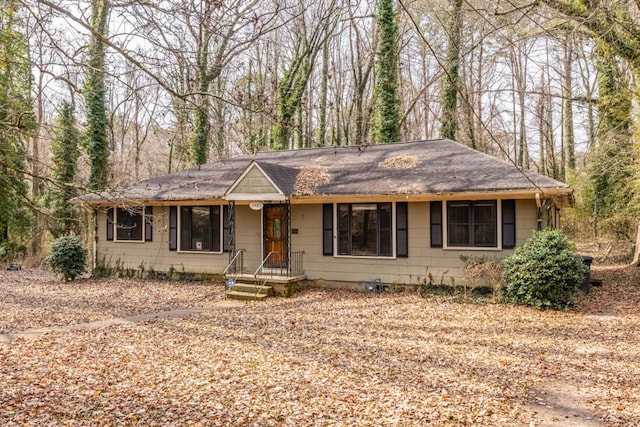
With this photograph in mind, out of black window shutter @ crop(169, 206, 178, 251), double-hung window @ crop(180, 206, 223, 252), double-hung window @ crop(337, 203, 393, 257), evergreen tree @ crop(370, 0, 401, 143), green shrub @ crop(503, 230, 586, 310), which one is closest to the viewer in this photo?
green shrub @ crop(503, 230, 586, 310)

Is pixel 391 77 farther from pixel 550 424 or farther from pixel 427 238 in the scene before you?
pixel 550 424

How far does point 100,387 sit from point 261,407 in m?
2.12

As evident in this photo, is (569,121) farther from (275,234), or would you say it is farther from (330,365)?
(330,365)

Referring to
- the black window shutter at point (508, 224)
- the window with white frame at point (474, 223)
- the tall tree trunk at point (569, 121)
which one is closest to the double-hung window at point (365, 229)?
the window with white frame at point (474, 223)

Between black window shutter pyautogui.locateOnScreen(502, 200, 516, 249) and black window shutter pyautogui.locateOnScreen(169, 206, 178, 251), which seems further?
black window shutter pyautogui.locateOnScreen(169, 206, 178, 251)

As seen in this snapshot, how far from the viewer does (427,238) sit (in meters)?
12.2

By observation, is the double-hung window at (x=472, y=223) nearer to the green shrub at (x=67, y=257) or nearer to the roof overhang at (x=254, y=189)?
the roof overhang at (x=254, y=189)

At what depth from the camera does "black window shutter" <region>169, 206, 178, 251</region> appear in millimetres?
15266

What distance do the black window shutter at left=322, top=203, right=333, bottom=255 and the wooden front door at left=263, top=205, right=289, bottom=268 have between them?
1.30 m

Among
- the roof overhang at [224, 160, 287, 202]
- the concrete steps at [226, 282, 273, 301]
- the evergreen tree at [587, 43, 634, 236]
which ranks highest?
the evergreen tree at [587, 43, 634, 236]

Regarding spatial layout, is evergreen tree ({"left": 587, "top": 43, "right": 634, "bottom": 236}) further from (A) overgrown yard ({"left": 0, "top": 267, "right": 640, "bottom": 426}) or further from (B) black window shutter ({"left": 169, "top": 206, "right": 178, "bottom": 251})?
(B) black window shutter ({"left": 169, "top": 206, "right": 178, "bottom": 251})

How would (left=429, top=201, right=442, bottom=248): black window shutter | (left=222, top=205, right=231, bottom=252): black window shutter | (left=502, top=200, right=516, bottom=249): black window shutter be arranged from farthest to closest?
(left=222, top=205, right=231, bottom=252): black window shutter, (left=429, top=201, right=442, bottom=248): black window shutter, (left=502, top=200, right=516, bottom=249): black window shutter

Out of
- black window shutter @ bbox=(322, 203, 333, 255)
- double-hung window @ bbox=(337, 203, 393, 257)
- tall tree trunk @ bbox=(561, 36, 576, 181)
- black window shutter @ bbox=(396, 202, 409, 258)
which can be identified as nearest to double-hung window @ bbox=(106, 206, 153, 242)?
black window shutter @ bbox=(322, 203, 333, 255)

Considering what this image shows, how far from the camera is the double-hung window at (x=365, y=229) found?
501 inches
